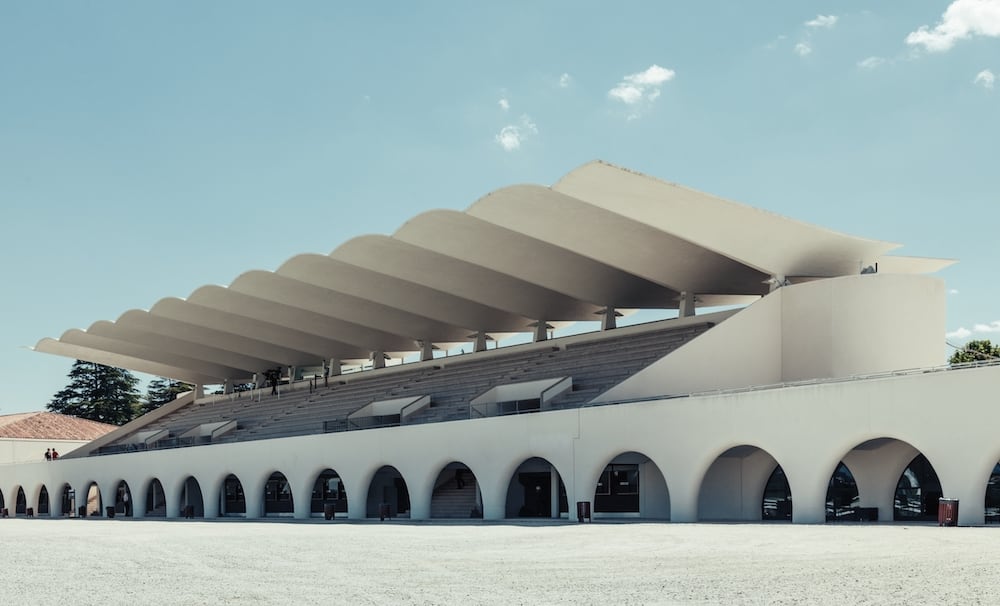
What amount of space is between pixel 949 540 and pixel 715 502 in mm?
13465

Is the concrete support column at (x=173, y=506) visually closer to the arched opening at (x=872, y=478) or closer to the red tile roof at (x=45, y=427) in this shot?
the red tile roof at (x=45, y=427)

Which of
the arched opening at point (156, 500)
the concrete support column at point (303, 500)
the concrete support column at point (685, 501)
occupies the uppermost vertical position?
the concrete support column at point (685, 501)

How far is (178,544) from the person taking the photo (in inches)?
865

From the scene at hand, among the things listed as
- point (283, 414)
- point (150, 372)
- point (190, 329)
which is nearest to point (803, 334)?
point (283, 414)

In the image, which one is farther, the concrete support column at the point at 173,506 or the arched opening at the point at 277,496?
the concrete support column at the point at 173,506

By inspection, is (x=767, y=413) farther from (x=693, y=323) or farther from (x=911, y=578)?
(x=911, y=578)

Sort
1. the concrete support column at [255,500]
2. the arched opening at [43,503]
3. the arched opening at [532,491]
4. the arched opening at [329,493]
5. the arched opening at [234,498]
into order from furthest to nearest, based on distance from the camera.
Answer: the arched opening at [43,503] < the arched opening at [234,498] < the arched opening at [329,493] < the concrete support column at [255,500] < the arched opening at [532,491]

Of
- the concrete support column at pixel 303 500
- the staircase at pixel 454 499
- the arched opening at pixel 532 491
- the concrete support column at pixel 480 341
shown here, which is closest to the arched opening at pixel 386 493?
the concrete support column at pixel 303 500

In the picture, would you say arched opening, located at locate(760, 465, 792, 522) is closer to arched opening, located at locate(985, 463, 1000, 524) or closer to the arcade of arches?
the arcade of arches

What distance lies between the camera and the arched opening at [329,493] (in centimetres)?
4494

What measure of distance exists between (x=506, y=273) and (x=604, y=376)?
5.30m

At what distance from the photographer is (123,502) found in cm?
5969

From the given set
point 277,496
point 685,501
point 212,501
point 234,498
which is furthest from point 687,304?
point 234,498

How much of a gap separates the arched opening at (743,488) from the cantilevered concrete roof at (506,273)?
6011mm
